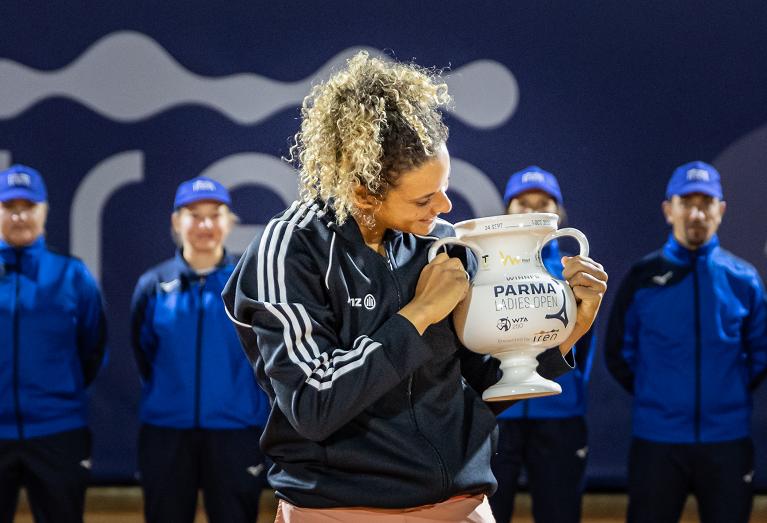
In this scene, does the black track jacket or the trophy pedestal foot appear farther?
the trophy pedestal foot

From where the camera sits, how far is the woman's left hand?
1.72 m

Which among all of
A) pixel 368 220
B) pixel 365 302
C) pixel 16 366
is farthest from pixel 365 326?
pixel 16 366

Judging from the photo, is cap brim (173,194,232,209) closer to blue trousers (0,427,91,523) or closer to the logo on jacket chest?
blue trousers (0,427,91,523)

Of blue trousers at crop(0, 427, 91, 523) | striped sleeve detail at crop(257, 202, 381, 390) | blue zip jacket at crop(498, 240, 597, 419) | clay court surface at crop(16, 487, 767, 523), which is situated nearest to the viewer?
Answer: striped sleeve detail at crop(257, 202, 381, 390)

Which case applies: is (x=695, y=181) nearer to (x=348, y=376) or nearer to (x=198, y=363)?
(x=198, y=363)

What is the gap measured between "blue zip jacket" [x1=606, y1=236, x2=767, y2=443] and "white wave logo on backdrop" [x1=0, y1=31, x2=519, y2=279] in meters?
0.98

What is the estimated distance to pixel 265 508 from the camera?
4391mm

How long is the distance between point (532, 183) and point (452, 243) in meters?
2.39

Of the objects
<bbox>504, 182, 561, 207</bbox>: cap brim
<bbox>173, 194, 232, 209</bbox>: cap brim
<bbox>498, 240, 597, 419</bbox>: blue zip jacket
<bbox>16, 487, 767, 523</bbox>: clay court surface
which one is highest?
<bbox>504, 182, 561, 207</bbox>: cap brim

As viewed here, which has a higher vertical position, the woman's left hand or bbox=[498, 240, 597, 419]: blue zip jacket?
the woman's left hand

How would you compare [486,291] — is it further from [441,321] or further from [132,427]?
[132,427]

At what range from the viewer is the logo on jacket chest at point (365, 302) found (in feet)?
5.15

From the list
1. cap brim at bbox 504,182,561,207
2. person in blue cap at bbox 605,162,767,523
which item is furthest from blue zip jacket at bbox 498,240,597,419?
cap brim at bbox 504,182,561,207

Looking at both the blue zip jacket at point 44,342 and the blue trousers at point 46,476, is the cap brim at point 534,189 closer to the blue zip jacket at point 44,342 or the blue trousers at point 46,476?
the blue zip jacket at point 44,342
